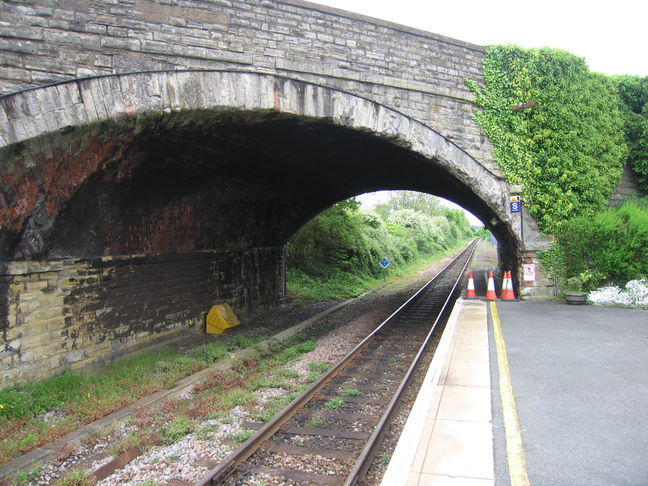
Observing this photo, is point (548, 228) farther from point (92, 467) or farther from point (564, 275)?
point (92, 467)

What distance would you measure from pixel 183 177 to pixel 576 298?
28.9ft

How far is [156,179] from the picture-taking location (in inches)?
334

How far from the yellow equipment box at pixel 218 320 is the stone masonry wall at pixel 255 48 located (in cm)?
601

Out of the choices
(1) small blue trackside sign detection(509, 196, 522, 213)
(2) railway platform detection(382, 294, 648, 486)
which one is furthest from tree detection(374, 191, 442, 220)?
(2) railway platform detection(382, 294, 648, 486)

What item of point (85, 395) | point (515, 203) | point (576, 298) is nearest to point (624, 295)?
point (576, 298)

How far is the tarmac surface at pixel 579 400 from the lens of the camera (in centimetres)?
325

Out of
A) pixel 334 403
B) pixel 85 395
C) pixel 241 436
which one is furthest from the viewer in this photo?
pixel 85 395

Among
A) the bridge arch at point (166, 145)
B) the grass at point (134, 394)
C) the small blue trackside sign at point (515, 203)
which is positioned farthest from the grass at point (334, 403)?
the small blue trackside sign at point (515, 203)

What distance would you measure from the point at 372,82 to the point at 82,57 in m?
5.10

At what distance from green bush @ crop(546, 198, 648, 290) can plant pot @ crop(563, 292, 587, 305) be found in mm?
555

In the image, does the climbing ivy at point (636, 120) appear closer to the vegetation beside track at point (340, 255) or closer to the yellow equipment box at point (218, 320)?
the vegetation beside track at point (340, 255)

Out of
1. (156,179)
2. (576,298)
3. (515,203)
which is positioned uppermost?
(156,179)

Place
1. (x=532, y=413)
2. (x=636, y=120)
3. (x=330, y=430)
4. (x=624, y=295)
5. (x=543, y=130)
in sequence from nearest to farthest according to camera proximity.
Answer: (x=532, y=413), (x=330, y=430), (x=624, y=295), (x=543, y=130), (x=636, y=120)

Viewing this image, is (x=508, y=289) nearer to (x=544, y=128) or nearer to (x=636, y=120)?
(x=544, y=128)
